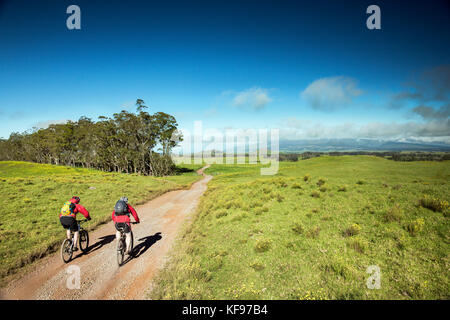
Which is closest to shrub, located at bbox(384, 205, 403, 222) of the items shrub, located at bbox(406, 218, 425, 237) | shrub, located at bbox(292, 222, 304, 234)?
shrub, located at bbox(406, 218, 425, 237)

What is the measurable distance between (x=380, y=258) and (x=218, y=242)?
6.80m

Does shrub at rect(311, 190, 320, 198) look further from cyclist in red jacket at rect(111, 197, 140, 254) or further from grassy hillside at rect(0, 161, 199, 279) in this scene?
grassy hillside at rect(0, 161, 199, 279)

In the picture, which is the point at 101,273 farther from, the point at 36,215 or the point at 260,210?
the point at 36,215

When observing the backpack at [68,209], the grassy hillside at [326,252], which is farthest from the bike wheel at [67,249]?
the grassy hillside at [326,252]

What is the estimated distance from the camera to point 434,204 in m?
7.73

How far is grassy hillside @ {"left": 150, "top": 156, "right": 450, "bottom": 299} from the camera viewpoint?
5016mm

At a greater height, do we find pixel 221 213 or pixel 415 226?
pixel 415 226

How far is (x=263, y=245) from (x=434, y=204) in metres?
8.04

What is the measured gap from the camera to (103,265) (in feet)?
26.6

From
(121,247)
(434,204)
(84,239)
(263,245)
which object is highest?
(434,204)

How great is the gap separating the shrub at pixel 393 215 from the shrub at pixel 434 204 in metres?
1.27

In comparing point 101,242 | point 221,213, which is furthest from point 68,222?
point 221,213
